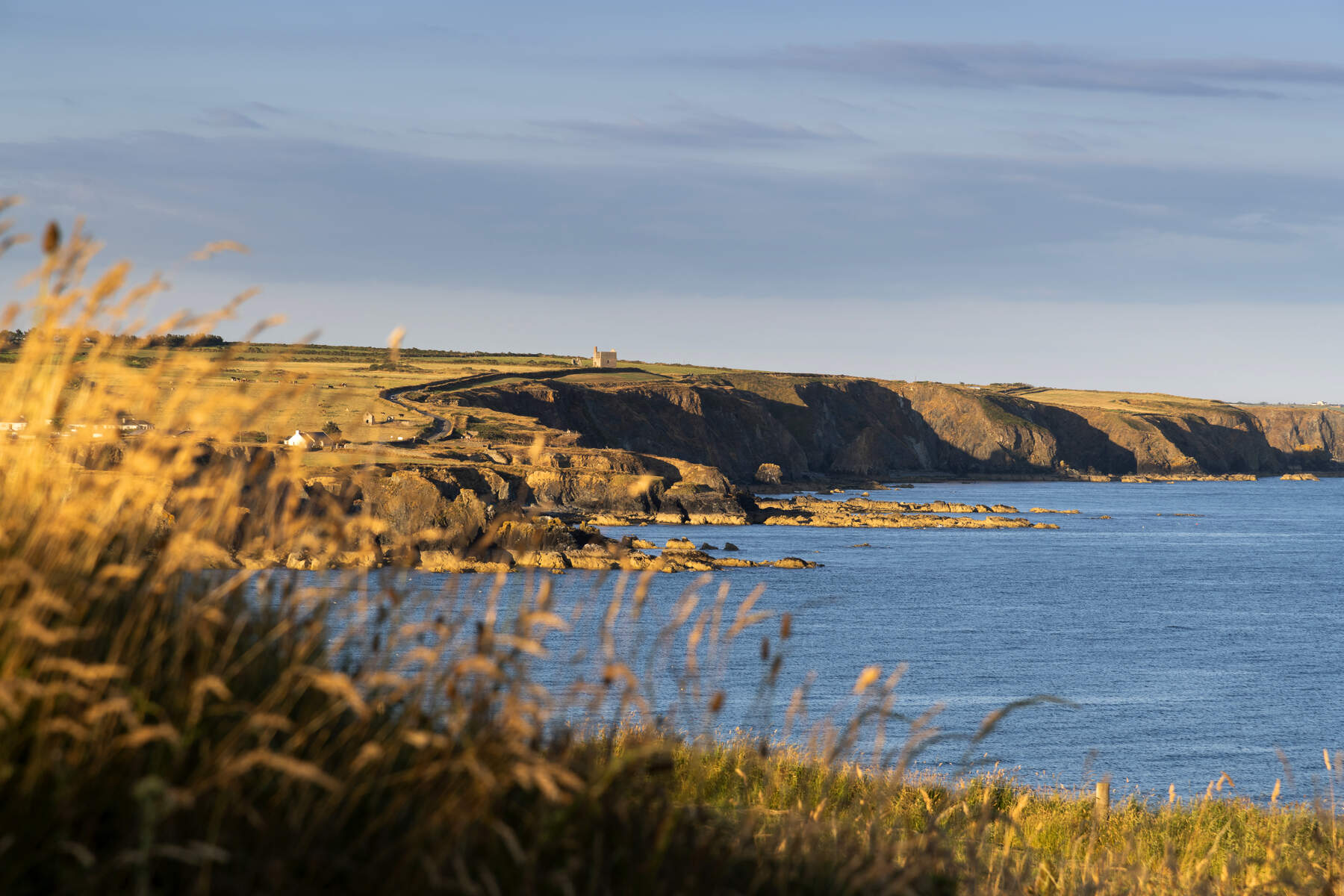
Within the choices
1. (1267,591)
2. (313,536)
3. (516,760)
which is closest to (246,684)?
(313,536)

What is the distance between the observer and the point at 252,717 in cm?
309

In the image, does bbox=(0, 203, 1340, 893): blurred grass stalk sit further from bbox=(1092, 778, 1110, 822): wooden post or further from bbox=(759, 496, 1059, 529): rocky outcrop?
bbox=(759, 496, 1059, 529): rocky outcrop

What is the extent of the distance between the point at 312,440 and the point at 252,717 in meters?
4.20

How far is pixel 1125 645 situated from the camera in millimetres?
60438

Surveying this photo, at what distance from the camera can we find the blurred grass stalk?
3.25m

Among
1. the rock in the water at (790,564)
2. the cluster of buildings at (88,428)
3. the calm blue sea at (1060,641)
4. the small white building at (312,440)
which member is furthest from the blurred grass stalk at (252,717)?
the rock in the water at (790,564)

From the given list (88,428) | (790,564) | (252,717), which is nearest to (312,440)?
(88,428)

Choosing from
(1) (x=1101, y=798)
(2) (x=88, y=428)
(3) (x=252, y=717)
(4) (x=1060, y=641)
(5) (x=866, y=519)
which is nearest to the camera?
(3) (x=252, y=717)

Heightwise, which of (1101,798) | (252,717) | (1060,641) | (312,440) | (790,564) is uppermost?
(312,440)

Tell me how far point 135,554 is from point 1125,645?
61.8 metres

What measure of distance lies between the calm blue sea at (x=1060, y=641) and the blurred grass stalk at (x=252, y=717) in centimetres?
49

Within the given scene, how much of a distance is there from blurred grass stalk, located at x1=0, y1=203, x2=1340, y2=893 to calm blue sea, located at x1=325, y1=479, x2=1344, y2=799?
49 cm

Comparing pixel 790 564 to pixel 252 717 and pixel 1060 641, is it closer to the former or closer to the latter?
pixel 1060 641

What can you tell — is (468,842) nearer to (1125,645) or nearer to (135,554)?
(135,554)
